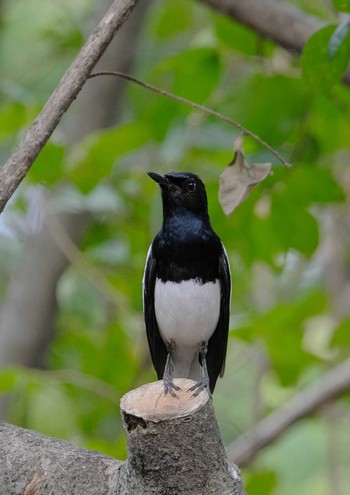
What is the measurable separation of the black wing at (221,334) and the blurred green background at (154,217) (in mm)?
157

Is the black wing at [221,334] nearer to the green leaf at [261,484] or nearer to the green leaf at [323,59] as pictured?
the green leaf at [261,484]

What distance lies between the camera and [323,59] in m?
3.27

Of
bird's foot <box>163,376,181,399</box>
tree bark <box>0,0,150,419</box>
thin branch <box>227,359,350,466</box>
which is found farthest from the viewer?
tree bark <box>0,0,150,419</box>

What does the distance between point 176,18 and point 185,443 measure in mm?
4232

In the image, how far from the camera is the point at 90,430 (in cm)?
518

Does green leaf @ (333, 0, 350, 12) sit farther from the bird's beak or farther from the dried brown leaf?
the bird's beak

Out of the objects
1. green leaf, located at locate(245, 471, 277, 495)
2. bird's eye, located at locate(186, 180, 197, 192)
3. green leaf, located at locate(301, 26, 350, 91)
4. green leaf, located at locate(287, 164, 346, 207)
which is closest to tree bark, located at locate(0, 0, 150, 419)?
bird's eye, located at locate(186, 180, 197, 192)

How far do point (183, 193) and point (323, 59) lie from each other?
976mm

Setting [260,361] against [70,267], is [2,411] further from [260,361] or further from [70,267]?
[260,361]

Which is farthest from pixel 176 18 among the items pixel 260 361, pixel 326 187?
pixel 326 187

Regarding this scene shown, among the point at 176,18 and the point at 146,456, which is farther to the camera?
the point at 176,18

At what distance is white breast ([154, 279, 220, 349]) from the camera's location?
396 cm

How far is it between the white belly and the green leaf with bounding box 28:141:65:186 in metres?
A: 0.68

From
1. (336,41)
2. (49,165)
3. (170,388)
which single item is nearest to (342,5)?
(336,41)
